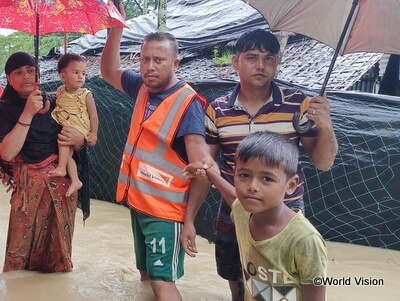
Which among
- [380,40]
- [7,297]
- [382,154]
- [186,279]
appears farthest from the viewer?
[382,154]

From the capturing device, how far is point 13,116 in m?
3.16

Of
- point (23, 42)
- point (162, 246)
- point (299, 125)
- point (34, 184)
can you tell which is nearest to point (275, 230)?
point (299, 125)

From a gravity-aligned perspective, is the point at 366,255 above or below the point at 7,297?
below

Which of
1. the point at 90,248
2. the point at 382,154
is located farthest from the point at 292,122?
the point at 90,248

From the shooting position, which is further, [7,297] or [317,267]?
[7,297]

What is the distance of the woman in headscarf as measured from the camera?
10.3 ft

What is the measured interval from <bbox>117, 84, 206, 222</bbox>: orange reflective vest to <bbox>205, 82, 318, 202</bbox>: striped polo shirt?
0.60 ft

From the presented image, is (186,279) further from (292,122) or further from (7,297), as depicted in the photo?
(292,122)

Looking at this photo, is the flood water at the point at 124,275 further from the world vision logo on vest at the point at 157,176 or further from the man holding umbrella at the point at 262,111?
the man holding umbrella at the point at 262,111

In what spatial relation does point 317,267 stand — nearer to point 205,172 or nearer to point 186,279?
point 205,172

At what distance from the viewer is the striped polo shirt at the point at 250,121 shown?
Answer: 8.20 feet

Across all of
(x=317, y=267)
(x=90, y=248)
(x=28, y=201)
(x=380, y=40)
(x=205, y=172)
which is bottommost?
(x=90, y=248)

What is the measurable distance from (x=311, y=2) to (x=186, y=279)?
7.36ft

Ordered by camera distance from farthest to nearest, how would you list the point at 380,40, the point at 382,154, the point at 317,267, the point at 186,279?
the point at 382,154
the point at 186,279
the point at 380,40
the point at 317,267
